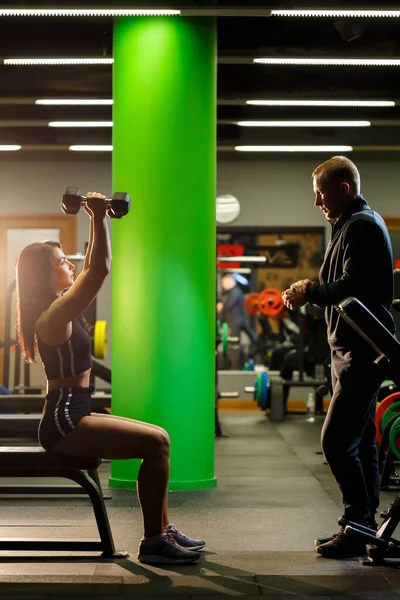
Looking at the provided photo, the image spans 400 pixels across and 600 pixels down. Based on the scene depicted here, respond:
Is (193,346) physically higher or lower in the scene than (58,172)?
lower

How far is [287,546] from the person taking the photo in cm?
366

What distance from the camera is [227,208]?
10.7 meters

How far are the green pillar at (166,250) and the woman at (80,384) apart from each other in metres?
1.73

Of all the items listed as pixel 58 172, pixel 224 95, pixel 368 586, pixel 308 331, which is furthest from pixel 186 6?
pixel 58 172

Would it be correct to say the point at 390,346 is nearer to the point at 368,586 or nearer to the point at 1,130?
the point at 368,586

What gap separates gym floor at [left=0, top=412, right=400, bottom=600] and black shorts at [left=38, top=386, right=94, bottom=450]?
1.56ft

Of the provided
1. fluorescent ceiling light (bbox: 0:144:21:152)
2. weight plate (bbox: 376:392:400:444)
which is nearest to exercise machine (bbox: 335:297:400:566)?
weight plate (bbox: 376:392:400:444)

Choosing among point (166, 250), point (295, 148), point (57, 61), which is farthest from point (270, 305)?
point (166, 250)

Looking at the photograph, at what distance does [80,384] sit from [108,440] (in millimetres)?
228

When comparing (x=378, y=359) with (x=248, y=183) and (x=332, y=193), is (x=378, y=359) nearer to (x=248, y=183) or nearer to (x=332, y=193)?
(x=332, y=193)

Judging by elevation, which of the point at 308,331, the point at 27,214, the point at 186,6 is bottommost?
the point at 308,331

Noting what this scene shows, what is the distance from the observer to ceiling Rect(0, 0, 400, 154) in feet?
21.4

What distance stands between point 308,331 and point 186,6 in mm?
4625

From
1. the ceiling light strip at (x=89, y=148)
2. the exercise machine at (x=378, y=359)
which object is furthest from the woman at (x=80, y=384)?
the ceiling light strip at (x=89, y=148)
